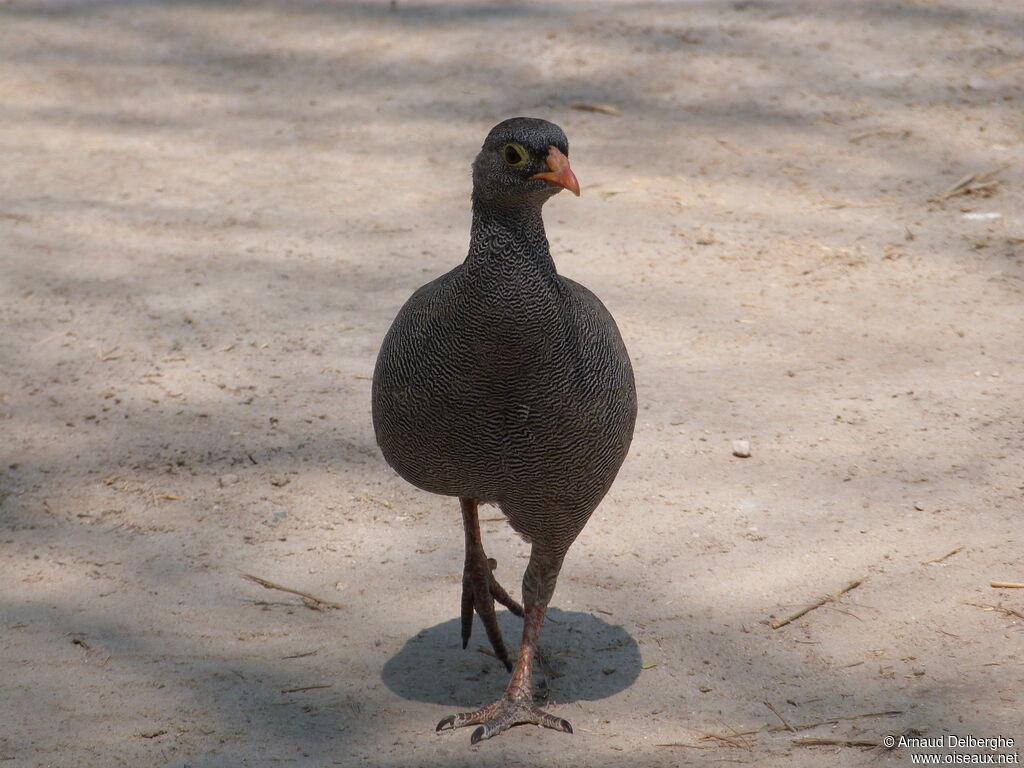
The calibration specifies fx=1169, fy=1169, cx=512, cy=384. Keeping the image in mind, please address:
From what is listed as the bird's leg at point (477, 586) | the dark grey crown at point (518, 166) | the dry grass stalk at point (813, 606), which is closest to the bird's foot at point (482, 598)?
A: the bird's leg at point (477, 586)

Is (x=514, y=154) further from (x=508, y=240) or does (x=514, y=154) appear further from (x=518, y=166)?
(x=508, y=240)

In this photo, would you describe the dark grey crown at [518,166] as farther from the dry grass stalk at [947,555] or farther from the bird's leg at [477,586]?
the dry grass stalk at [947,555]

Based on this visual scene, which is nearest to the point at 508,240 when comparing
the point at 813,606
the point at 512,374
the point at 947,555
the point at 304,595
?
the point at 512,374

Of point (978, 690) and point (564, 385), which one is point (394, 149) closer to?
point (564, 385)

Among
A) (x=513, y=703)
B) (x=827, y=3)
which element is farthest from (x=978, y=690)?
(x=827, y=3)

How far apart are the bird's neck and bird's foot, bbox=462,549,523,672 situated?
1168 millimetres

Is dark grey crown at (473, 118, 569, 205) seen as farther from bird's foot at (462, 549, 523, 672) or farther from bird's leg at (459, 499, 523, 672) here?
bird's foot at (462, 549, 523, 672)

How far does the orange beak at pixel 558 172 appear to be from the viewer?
10.5ft

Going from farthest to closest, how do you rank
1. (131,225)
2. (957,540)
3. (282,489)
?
(131,225) → (282,489) → (957,540)

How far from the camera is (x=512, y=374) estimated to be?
3.32 m

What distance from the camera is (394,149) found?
827cm

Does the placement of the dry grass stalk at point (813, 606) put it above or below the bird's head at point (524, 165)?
below

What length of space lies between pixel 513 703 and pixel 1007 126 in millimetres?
6164

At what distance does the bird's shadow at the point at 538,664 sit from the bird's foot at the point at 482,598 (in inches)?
3.1
